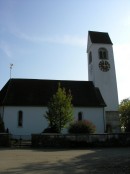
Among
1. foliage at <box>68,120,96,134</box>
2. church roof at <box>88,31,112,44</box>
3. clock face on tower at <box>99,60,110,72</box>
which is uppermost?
church roof at <box>88,31,112,44</box>

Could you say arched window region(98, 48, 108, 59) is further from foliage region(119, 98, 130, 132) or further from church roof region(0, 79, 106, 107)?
foliage region(119, 98, 130, 132)

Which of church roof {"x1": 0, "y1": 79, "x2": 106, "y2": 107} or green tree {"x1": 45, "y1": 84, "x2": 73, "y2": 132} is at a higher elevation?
church roof {"x1": 0, "y1": 79, "x2": 106, "y2": 107}

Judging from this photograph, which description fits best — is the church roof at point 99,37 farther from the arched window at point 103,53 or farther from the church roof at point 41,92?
the church roof at point 41,92

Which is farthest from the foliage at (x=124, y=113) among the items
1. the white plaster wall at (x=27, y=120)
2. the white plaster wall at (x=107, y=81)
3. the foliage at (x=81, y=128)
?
the foliage at (x=81, y=128)

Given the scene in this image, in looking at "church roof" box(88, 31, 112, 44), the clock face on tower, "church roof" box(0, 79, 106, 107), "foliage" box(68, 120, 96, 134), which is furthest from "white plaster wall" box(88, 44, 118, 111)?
"foliage" box(68, 120, 96, 134)

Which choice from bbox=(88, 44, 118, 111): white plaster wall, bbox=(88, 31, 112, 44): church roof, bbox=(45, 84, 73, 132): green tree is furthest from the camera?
bbox=(88, 31, 112, 44): church roof

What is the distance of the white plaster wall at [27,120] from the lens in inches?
1421

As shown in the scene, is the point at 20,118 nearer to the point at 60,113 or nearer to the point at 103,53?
the point at 60,113

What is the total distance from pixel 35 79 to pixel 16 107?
24.5 ft

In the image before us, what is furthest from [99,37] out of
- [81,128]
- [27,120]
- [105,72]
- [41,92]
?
[81,128]

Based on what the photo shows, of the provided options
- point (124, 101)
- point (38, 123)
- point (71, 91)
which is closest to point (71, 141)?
point (38, 123)

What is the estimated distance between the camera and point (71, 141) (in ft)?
83.3

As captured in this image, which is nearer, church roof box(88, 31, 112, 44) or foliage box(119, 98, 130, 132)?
foliage box(119, 98, 130, 132)

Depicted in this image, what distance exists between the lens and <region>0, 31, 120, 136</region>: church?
120ft
